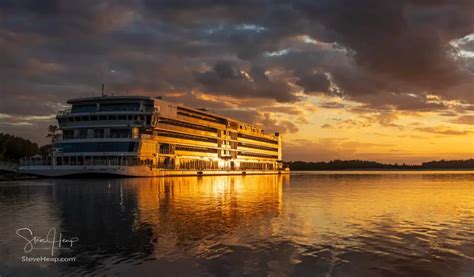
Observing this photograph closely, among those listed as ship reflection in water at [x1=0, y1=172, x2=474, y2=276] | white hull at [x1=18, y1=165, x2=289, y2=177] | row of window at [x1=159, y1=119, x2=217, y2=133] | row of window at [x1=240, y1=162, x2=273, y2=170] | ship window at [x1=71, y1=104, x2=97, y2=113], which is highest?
ship window at [x1=71, y1=104, x2=97, y2=113]

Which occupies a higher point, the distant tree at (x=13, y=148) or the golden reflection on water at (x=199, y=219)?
the distant tree at (x=13, y=148)

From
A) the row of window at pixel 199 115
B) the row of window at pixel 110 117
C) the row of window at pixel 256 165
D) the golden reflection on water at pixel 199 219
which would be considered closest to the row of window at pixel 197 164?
the row of window at pixel 199 115

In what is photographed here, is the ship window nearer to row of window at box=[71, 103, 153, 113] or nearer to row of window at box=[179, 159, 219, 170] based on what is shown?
row of window at box=[71, 103, 153, 113]

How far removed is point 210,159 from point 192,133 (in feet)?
44.2

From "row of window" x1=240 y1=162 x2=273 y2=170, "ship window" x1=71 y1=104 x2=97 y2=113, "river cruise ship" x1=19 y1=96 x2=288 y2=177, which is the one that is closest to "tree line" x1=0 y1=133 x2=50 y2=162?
"river cruise ship" x1=19 y1=96 x2=288 y2=177

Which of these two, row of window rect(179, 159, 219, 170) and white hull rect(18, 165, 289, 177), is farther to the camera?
row of window rect(179, 159, 219, 170)

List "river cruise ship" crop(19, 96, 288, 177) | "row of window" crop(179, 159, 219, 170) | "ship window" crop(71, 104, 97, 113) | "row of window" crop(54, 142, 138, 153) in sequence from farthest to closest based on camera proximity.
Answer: "row of window" crop(179, 159, 219, 170), "ship window" crop(71, 104, 97, 113), "row of window" crop(54, 142, 138, 153), "river cruise ship" crop(19, 96, 288, 177)

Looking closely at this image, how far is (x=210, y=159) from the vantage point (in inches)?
4860

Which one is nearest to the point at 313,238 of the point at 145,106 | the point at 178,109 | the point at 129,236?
the point at 129,236

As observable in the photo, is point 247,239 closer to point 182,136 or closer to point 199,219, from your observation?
point 199,219

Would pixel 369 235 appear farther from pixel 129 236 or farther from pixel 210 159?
pixel 210 159
